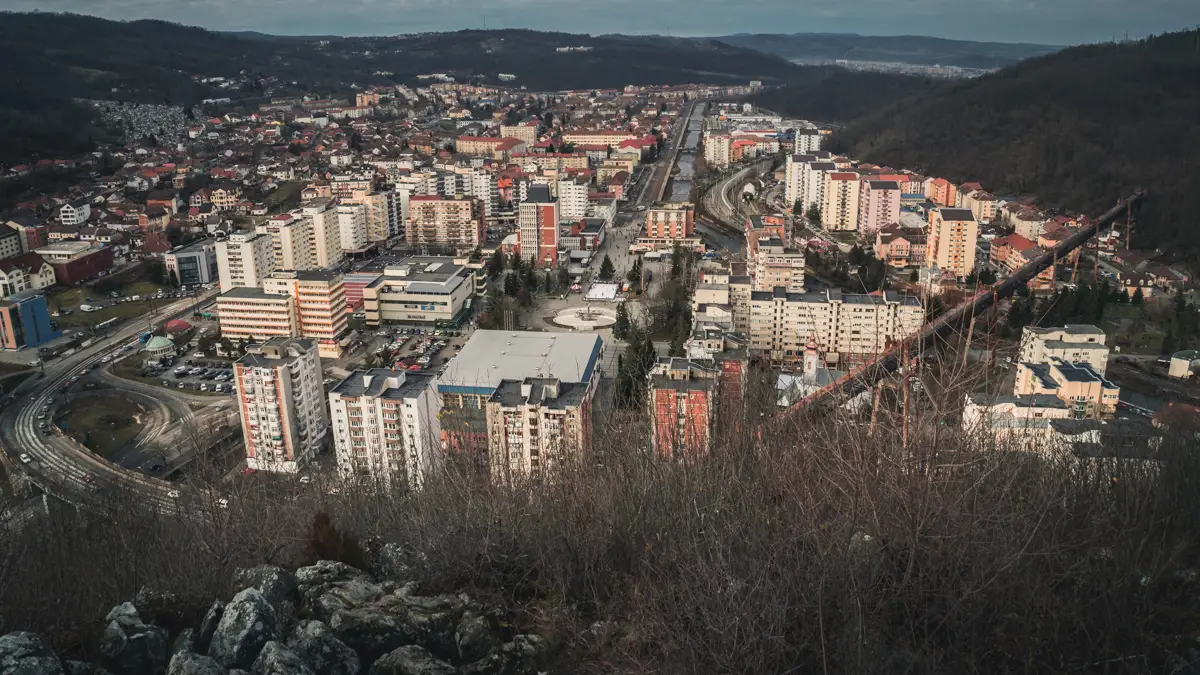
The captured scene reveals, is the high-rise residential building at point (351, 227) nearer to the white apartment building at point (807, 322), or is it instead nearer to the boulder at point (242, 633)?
the white apartment building at point (807, 322)

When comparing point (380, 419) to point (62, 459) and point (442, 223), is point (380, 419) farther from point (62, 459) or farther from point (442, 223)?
point (442, 223)

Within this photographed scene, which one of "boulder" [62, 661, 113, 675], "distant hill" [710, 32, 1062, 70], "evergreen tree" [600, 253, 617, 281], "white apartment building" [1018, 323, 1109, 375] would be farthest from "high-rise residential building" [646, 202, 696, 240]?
"distant hill" [710, 32, 1062, 70]

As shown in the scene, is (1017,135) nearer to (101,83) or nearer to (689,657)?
(689,657)

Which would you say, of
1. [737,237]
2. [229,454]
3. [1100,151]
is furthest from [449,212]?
[1100,151]

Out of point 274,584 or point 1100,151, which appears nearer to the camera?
point 274,584

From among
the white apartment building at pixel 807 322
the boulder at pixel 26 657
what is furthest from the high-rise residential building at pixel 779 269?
the boulder at pixel 26 657

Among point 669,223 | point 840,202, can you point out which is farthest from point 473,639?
point 840,202
